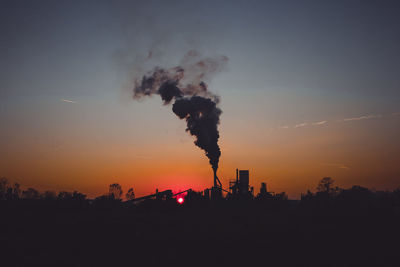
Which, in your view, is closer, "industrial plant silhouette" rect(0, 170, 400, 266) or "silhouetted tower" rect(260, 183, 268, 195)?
"industrial plant silhouette" rect(0, 170, 400, 266)

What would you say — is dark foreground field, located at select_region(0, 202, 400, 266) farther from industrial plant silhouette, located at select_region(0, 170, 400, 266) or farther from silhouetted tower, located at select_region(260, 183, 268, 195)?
silhouetted tower, located at select_region(260, 183, 268, 195)

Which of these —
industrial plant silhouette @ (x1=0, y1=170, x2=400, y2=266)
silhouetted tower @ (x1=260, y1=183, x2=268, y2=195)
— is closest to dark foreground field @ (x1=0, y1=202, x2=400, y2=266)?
industrial plant silhouette @ (x1=0, y1=170, x2=400, y2=266)

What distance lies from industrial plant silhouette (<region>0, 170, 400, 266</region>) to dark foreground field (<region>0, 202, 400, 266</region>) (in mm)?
70

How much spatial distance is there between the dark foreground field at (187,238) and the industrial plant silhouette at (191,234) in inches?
2.7

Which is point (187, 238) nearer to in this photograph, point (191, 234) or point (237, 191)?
point (191, 234)

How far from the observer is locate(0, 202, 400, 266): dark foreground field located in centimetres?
2234

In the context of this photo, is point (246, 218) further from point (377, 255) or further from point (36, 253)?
point (36, 253)

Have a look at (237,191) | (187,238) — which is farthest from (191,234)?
(237,191)

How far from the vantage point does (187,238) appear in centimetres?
2680

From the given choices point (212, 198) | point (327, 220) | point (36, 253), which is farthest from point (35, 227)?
point (327, 220)

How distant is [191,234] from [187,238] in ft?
3.53

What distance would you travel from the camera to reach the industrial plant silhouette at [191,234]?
2245 cm

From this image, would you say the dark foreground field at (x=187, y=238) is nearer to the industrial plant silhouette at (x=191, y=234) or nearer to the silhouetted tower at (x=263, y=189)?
the industrial plant silhouette at (x=191, y=234)

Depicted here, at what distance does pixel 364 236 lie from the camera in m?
29.6
